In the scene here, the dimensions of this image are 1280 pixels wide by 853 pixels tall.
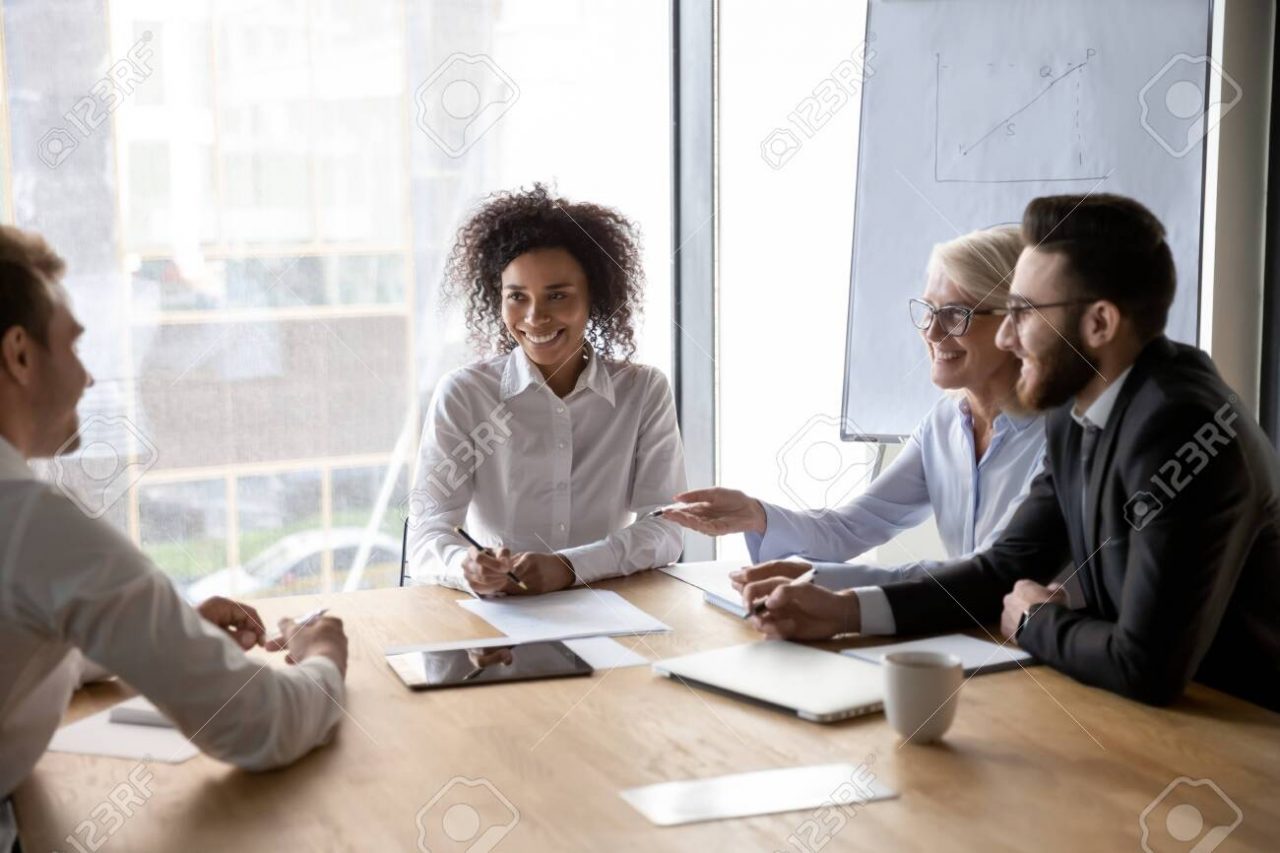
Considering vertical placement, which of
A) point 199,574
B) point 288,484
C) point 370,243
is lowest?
point 199,574

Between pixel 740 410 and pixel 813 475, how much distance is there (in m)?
0.32

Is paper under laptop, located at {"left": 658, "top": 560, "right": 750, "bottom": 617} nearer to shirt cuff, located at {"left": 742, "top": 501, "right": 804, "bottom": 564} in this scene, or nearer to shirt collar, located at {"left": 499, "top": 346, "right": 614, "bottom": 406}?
shirt cuff, located at {"left": 742, "top": 501, "right": 804, "bottom": 564}

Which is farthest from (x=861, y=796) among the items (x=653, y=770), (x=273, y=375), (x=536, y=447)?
(x=273, y=375)

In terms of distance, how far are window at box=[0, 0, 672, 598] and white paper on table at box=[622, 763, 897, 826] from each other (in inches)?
93.9

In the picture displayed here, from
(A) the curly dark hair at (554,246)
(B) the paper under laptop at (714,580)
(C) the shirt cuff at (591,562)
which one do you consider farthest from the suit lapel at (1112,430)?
(A) the curly dark hair at (554,246)

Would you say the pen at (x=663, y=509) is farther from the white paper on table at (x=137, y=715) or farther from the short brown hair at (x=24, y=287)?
the short brown hair at (x=24, y=287)

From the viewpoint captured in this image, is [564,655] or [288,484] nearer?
[564,655]

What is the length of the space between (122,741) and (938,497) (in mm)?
1697

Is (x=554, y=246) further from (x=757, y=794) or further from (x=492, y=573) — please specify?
(x=757, y=794)

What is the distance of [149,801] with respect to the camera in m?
1.37

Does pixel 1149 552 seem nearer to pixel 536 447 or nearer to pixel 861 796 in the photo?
pixel 861 796

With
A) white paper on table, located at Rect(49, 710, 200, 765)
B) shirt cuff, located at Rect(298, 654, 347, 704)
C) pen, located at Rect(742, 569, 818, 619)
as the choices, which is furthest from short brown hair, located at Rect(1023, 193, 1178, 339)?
white paper on table, located at Rect(49, 710, 200, 765)

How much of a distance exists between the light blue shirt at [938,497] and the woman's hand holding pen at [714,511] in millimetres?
64

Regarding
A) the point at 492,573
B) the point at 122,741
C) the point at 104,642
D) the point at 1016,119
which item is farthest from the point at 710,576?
the point at 1016,119
